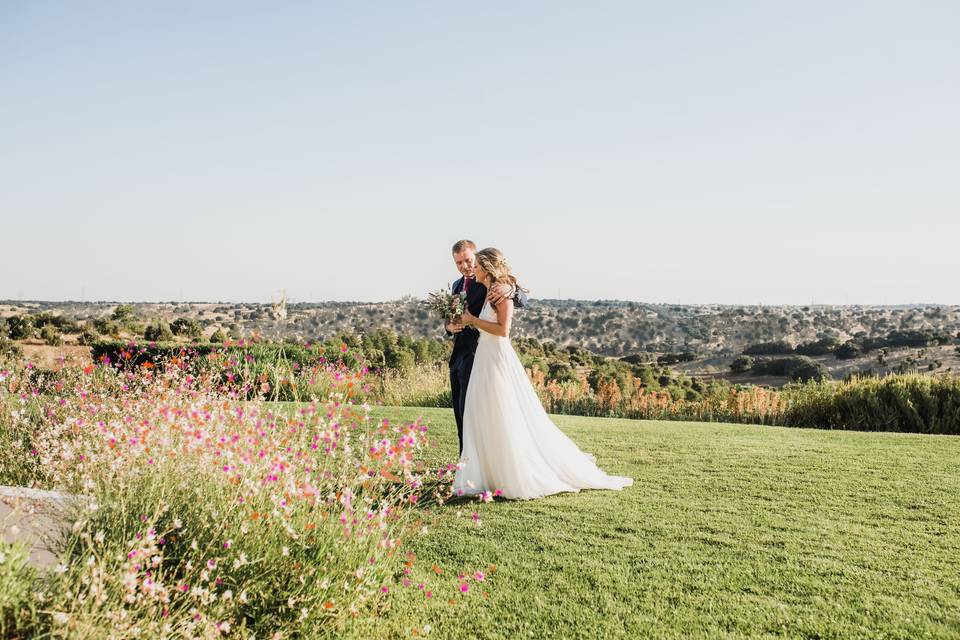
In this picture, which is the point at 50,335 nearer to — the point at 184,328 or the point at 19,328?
the point at 19,328

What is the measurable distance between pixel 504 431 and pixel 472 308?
1.17 m

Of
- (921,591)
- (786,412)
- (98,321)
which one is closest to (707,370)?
(786,412)

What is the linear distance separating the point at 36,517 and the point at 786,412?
11.7 meters

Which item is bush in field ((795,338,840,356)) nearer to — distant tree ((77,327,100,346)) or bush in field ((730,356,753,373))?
bush in field ((730,356,753,373))

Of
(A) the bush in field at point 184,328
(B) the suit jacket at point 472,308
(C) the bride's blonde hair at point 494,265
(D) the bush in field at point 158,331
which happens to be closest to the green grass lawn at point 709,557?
(B) the suit jacket at point 472,308

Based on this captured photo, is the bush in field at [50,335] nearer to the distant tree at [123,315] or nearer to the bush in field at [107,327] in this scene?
the bush in field at [107,327]

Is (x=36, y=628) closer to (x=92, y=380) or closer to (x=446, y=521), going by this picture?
(x=446, y=521)

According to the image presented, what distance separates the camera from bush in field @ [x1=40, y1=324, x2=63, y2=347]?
24.0m

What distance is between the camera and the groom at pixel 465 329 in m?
6.60

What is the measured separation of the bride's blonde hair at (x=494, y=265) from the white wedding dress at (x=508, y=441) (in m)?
0.29

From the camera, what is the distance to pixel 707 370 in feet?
116

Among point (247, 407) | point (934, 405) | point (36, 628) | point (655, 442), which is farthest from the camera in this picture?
point (934, 405)

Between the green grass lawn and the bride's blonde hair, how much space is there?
1.90m

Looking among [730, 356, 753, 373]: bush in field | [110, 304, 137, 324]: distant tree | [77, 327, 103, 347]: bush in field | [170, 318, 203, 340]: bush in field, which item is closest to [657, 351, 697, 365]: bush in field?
[730, 356, 753, 373]: bush in field
